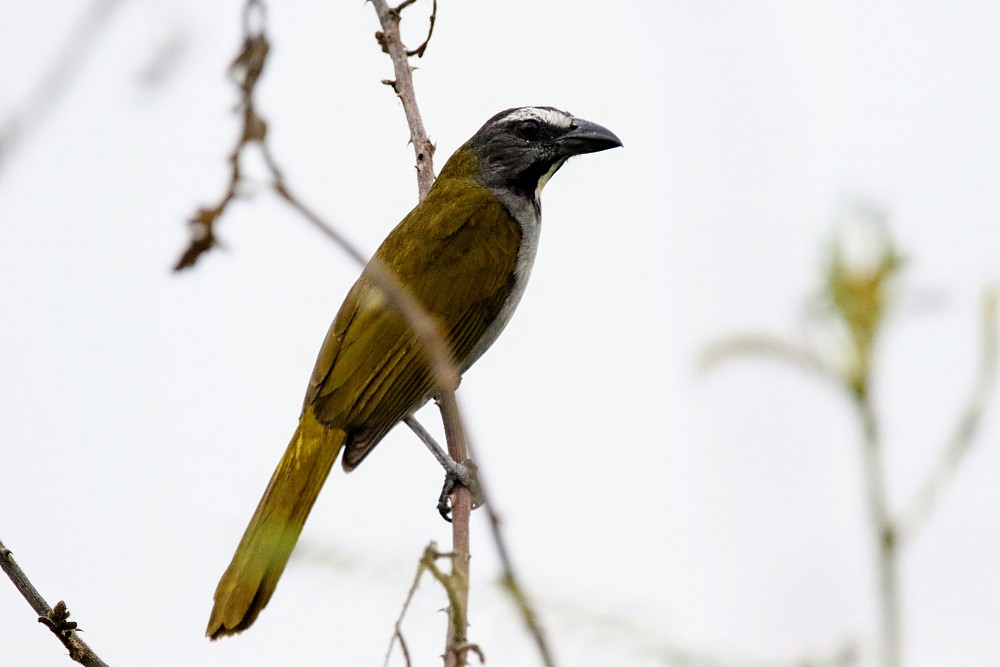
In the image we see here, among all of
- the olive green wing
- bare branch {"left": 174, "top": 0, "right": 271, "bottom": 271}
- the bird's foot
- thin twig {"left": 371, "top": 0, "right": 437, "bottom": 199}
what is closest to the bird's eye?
the olive green wing

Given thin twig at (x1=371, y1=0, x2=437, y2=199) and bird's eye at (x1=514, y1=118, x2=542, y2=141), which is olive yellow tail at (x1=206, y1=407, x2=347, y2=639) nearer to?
thin twig at (x1=371, y1=0, x2=437, y2=199)

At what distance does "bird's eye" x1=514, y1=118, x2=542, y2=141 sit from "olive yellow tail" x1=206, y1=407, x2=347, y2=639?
2074 mm

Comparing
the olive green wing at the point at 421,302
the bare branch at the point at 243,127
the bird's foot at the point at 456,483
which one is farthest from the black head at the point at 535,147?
the bare branch at the point at 243,127

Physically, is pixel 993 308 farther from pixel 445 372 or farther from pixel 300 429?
pixel 300 429

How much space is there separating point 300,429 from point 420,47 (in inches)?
63.3

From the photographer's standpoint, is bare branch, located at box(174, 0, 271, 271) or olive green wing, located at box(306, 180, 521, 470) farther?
olive green wing, located at box(306, 180, 521, 470)

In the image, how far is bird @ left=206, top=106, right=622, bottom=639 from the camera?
152 inches

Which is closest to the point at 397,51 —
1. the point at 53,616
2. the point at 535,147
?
the point at 535,147

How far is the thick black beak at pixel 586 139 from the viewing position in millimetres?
5582

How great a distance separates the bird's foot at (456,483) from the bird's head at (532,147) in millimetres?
1728

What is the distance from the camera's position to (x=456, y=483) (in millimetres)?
3525

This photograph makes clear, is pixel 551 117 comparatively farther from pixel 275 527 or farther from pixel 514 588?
pixel 514 588

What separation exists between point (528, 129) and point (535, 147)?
108mm

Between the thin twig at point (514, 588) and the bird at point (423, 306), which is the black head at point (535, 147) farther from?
the thin twig at point (514, 588)
